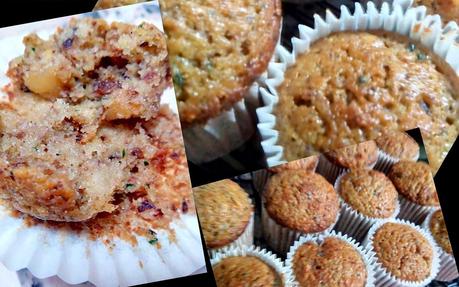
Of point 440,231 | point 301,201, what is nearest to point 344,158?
point 301,201

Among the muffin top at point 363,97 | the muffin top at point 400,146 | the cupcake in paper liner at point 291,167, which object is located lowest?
the cupcake in paper liner at point 291,167

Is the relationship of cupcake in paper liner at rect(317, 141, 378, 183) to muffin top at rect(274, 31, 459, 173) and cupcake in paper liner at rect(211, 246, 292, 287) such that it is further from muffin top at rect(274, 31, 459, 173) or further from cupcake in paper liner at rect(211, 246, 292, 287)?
cupcake in paper liner at rect(211, 246, 292, 287)

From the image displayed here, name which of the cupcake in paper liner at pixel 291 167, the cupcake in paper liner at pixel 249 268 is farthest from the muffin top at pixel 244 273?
the cupcake in paper liner at pixel 291 167

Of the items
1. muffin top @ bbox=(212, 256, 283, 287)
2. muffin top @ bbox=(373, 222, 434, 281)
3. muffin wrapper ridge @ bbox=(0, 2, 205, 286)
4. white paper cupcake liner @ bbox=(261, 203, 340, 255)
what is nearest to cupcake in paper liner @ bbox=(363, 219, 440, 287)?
muffin top @ bbox=(373, 222, 434, 281)

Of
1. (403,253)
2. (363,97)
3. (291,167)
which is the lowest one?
(403,253)

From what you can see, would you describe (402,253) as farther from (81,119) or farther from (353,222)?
(81,119)

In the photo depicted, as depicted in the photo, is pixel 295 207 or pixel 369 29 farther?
pixel 369 29

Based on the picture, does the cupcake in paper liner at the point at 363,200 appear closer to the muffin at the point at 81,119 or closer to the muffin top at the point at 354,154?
the muffin top at the point at 354,154

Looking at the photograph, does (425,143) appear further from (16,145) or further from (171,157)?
(16,145)
